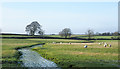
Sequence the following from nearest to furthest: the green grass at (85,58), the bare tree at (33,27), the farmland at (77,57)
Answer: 1. the green grass at (85,58)
2. the farmland at (77,57)
3. the bare tree at (33,27)

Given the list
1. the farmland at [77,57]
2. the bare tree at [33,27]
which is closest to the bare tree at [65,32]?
the bare tree at [33,27]

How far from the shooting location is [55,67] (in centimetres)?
1819

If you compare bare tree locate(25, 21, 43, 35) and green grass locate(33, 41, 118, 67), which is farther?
bare tree locate(25, 21, 43, 35)

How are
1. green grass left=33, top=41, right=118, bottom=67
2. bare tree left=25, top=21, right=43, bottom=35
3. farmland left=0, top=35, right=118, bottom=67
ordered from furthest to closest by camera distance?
bare tree left=25, top=21, right=43, bottom=35, farmland left=0, top=35, right=118, bottom=67, green grass left=33, top=41, right=118, bottom=67

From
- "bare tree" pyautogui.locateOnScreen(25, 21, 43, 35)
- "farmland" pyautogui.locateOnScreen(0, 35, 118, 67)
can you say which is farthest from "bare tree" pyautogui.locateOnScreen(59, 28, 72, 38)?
"farmland" pyautogui.locateOnScreen(0, 35, 118, 67)

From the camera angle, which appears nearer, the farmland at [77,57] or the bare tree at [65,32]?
the farmland at [77,57]

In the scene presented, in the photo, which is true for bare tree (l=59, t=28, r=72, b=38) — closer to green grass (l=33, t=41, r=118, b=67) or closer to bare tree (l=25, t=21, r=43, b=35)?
bare tree (l=25, t=21, r=43, b=35)

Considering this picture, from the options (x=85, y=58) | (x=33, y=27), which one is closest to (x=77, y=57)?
(x=85, y=58)

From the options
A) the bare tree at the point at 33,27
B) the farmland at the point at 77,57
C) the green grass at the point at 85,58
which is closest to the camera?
the green grass at the point at 85,58

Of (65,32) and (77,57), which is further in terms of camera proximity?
(65,32)

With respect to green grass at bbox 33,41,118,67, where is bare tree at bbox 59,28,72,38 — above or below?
above

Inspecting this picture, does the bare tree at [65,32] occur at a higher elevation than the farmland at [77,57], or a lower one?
higher

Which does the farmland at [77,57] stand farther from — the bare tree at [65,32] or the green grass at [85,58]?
the bare tree at [65,32]

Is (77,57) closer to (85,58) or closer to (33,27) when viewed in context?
(85,58)
